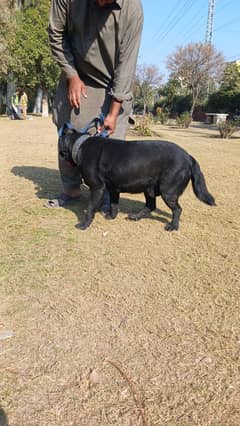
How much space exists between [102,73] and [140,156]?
1055mm

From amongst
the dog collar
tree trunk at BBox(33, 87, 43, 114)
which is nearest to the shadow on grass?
the dog collar

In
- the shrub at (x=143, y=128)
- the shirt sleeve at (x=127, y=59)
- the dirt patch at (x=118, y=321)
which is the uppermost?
the shirt sleeve at (x=127, y=59)

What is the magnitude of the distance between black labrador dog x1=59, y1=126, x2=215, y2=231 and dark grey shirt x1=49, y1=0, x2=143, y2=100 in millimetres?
558

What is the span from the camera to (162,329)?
2162 millimetres

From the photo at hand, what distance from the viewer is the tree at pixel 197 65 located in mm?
43469

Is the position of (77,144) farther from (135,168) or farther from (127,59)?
(127,59)

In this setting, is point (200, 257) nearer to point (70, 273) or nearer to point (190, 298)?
point (190, 298)

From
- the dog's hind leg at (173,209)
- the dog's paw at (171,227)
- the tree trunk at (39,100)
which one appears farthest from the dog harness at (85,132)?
the tree trunk at (39,100)

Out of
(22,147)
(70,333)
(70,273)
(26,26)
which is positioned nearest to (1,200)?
(70,273)

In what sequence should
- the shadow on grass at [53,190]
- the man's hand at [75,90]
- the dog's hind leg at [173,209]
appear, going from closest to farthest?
the dog's hind leg at [173,209], the man's hand at [75,90], the shadow on grass at [53,190]

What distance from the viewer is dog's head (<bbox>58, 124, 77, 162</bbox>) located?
3.73 meters

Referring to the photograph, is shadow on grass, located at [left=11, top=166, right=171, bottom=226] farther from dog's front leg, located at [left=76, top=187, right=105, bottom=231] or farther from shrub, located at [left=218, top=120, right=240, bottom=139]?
shrub, located at [left=218, top=120, right=240, bottom=139]

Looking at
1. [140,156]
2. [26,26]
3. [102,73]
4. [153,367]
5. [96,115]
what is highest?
[26,26]

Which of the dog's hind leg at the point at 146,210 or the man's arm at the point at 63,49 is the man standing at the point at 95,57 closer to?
the man's arm at the point at 63,49
